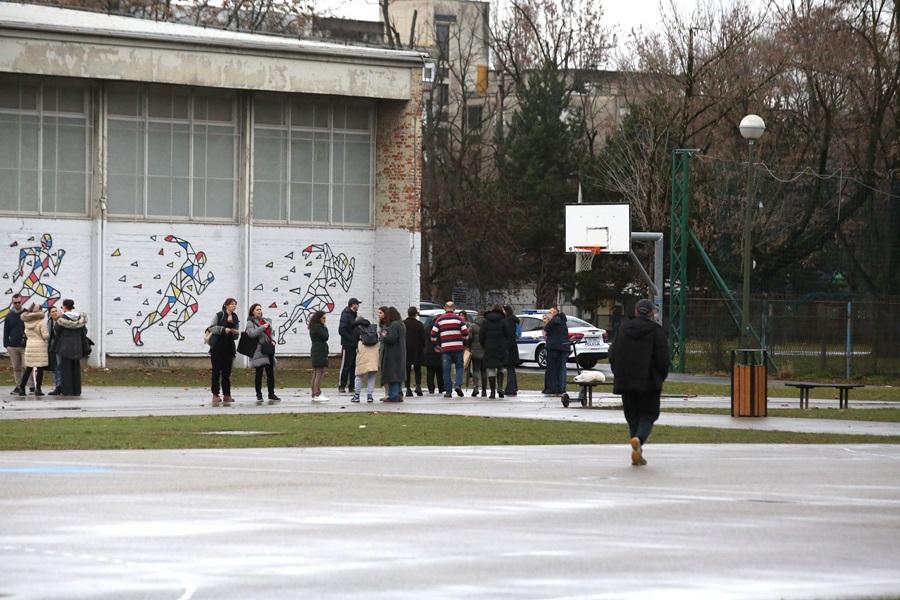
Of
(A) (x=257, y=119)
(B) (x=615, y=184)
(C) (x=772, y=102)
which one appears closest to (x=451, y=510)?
(A) (x=257, y=119)

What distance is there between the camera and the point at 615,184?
7175cm

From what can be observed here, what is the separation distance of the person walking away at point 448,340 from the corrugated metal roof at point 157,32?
12.1m

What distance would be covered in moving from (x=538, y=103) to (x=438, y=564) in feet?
235

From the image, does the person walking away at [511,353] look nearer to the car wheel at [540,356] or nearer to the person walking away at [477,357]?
the person walking away at [477,357]

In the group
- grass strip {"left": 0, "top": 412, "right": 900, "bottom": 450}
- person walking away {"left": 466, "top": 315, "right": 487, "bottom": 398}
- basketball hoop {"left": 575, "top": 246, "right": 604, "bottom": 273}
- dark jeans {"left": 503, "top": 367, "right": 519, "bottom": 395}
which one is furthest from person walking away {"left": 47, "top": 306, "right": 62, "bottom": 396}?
basketball hoop {"left": 575, "top": 246, "right": 604, "bottom": 273}

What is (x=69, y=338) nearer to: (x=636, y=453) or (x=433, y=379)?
(x=433, y=379)

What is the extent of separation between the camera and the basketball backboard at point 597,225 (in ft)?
155

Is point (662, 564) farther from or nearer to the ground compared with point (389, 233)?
nearer to the ground

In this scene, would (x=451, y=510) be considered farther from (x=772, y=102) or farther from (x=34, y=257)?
(x=772, y=102)

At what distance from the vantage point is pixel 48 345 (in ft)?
105

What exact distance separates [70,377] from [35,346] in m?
0.82

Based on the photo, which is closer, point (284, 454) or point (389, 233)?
point (284, 454)

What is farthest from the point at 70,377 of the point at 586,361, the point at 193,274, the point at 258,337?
the point at 193,274

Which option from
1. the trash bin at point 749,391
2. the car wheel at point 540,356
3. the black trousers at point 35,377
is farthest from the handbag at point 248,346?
the car wheel at point 540,356
